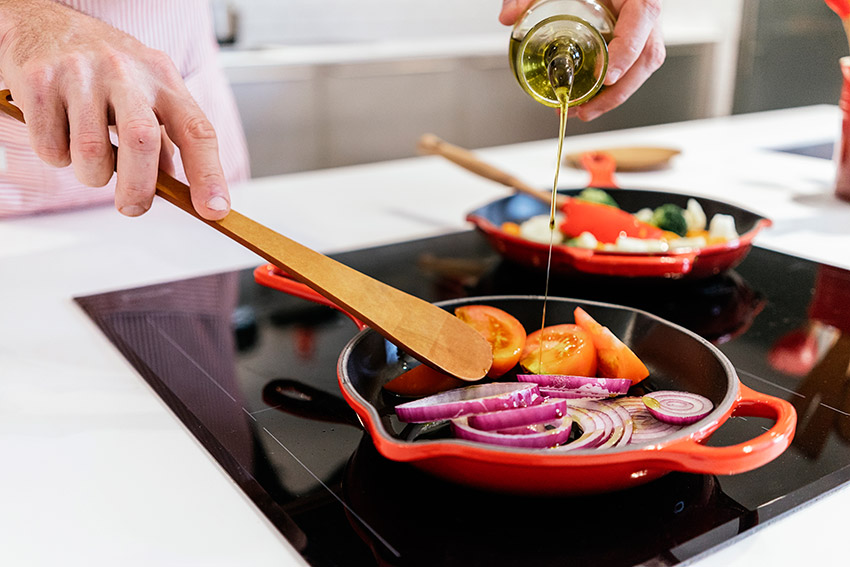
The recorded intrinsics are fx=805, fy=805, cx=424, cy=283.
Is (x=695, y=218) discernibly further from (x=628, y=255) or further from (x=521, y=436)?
(x=521, y=436)

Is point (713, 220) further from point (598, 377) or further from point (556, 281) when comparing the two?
point (598, 377)

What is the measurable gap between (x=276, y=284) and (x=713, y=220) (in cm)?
64

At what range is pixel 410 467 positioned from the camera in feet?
2.02

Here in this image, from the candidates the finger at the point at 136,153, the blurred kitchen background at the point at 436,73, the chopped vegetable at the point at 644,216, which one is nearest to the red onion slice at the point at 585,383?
the finger at the point at 136,153

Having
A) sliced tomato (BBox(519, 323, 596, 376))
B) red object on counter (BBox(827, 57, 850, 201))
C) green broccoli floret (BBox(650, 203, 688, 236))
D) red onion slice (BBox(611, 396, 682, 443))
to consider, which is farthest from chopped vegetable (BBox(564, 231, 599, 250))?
red object on counter (BBox(827, 57, 850, 201))

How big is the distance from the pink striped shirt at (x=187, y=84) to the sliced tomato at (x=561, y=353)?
2.99 ft

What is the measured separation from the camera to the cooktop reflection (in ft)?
1.75

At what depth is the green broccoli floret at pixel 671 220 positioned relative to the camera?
1153 millimetres

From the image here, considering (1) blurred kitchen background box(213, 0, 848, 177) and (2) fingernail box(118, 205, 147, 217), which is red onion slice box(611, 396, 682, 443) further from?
(1) blurred kitchen background box(213, 0, 848, 177)

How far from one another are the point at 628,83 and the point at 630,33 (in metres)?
0.11

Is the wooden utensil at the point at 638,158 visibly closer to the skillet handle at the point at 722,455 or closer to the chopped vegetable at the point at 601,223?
the chopped vegetable at the point at 601,223

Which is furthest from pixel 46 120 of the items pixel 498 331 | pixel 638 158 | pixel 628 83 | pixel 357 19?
pixel 357 19

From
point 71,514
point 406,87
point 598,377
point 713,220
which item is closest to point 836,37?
point 406,87

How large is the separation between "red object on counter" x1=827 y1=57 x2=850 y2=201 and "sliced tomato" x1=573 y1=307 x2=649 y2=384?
87 centimetres
